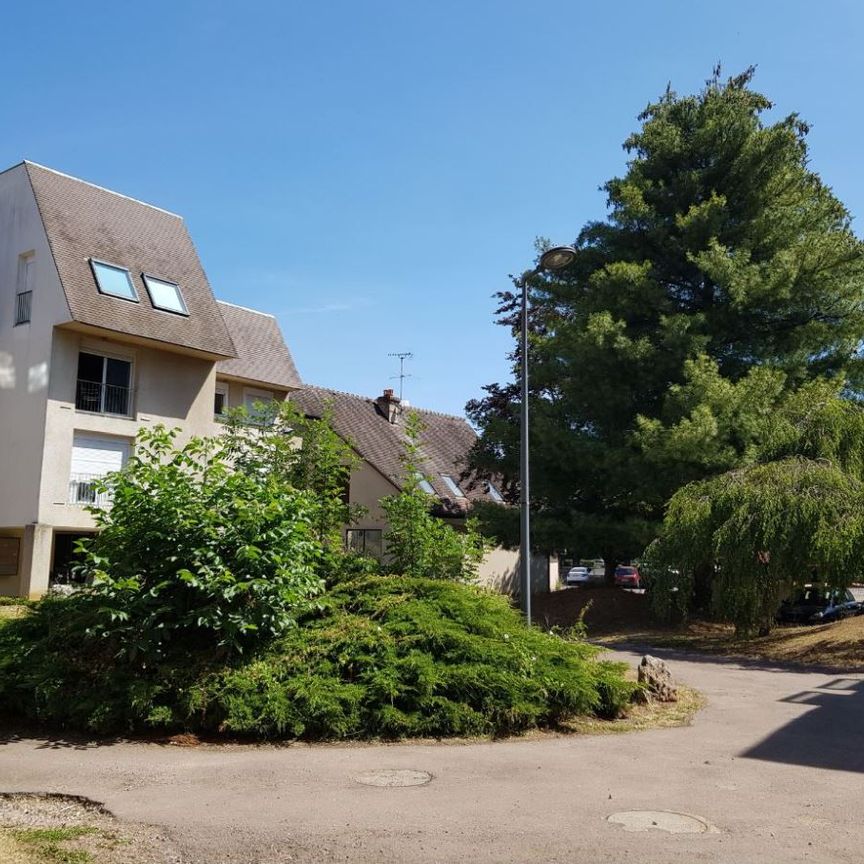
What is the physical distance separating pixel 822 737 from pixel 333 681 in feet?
17.1

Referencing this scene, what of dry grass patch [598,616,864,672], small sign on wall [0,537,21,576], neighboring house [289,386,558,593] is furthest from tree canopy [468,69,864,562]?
small sign on wall [0,537,21,576]

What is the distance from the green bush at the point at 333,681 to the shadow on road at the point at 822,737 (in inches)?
68.5

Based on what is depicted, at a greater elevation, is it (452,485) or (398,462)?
(398,462)

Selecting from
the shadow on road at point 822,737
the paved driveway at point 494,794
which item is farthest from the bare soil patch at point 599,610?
the paved driveway at point 494,794

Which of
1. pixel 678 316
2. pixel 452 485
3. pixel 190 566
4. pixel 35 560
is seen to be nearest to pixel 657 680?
pixel 190 566

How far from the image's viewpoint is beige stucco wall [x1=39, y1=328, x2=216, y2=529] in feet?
70.1

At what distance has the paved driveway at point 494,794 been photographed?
5191 mm

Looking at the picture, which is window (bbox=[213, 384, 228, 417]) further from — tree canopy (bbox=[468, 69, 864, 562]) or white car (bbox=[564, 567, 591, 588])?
white car (bbox=[564, 567, 591, 588])

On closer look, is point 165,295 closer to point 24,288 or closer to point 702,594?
point 24,288

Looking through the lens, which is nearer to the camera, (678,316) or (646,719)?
(646,719)

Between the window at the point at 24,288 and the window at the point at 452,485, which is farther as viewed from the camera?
the window at the point at 452,485

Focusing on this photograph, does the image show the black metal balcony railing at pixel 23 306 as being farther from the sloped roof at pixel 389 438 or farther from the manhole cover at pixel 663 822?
the manhole cover at pixel 663 822

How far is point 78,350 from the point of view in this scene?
22.2 metres

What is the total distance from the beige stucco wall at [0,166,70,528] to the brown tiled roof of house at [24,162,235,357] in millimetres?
388
